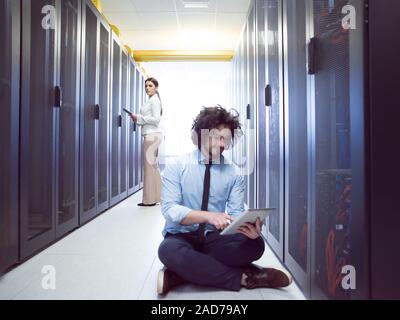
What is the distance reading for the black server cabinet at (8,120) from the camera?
1700 millimetres

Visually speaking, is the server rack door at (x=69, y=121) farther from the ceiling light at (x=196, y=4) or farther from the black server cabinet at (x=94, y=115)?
the ceiling light at (x=196, y=4)

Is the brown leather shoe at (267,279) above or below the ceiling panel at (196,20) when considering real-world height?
below

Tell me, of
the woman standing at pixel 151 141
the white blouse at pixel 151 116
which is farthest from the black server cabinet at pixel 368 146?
the white blouse at pixel 151 116

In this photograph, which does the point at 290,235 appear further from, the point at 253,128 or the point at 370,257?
the point at 253,128

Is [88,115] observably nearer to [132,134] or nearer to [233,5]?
[132,134]

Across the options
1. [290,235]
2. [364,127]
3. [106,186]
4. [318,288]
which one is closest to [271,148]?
[290,235]

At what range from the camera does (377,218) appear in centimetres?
94

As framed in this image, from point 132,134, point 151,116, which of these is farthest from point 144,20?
point 151,116

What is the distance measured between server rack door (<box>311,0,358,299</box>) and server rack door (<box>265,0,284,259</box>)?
22.2 inches

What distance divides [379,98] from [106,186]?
3.11 m

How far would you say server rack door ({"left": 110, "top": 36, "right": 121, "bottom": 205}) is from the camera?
388cm

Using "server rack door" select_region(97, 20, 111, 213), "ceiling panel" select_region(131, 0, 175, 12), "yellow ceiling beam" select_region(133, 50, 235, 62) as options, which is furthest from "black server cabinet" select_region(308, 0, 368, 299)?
"yellow ceiling beam" select_region(133, 50, 235, 62)

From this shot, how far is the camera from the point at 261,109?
2596mm

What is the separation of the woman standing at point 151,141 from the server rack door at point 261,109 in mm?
1601
